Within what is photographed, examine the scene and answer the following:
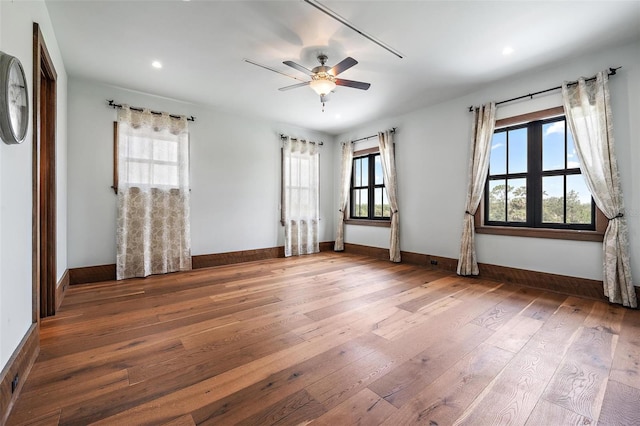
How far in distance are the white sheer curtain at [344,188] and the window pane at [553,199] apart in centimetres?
356

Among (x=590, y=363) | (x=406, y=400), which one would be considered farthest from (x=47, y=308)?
(x=590, y=363)

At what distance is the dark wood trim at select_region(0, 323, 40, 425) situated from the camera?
52.3 inches

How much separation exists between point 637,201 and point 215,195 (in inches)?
224

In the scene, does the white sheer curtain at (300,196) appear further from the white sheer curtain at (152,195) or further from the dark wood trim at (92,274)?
the dark wood trim at (92,274)

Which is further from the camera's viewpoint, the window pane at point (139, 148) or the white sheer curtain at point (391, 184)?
the white sheer curtain at point (391, 184)

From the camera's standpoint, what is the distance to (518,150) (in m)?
3.86

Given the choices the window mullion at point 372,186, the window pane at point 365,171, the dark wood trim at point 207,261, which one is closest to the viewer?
the dark wood trim at point 207,261

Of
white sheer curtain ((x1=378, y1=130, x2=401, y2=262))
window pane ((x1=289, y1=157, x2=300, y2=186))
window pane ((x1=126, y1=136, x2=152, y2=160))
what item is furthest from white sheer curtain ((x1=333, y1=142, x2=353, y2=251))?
window pane ((x1=126, y1=136, x2=152, y2=160))

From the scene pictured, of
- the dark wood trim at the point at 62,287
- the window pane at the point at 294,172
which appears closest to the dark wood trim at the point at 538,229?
the window pane at the point at 294,172

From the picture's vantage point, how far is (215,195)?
193 inches

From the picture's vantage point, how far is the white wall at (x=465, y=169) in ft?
9.57

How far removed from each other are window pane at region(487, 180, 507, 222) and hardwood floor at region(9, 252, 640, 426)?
4.00 feet

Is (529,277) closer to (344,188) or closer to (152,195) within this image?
(344,188)

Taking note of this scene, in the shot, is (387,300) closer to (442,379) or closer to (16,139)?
(442,379)
